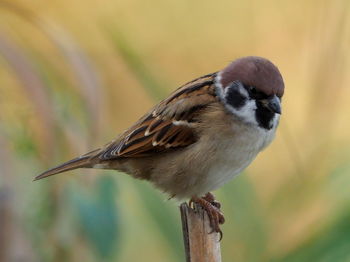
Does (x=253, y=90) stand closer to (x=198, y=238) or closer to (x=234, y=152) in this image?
(x=234, y=152)

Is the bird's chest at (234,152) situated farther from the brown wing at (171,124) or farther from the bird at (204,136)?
the brown wing at (171,124)

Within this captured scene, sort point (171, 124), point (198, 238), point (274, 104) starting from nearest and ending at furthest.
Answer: point (198, 238)
point (274, 104)
point (171, 124)

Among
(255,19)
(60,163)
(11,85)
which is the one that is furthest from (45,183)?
(255,19)

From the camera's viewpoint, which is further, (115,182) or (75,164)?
(75,164)

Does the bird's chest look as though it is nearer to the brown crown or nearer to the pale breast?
the pale breast

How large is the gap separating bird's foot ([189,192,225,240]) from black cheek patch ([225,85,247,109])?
0.30 m

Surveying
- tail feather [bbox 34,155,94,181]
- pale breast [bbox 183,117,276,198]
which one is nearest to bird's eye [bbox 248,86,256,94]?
pale breast [bbox 183,117,276,198]

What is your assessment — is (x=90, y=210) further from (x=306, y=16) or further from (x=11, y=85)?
(x=306, y=16)

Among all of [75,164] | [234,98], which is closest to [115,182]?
[75,164]

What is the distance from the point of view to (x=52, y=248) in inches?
86.7

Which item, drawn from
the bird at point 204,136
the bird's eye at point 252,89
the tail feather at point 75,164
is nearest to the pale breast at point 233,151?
the bird at point 204,136

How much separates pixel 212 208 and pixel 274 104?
370mm

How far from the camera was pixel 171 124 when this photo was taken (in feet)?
7.85

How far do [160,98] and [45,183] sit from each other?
1.38 feet
